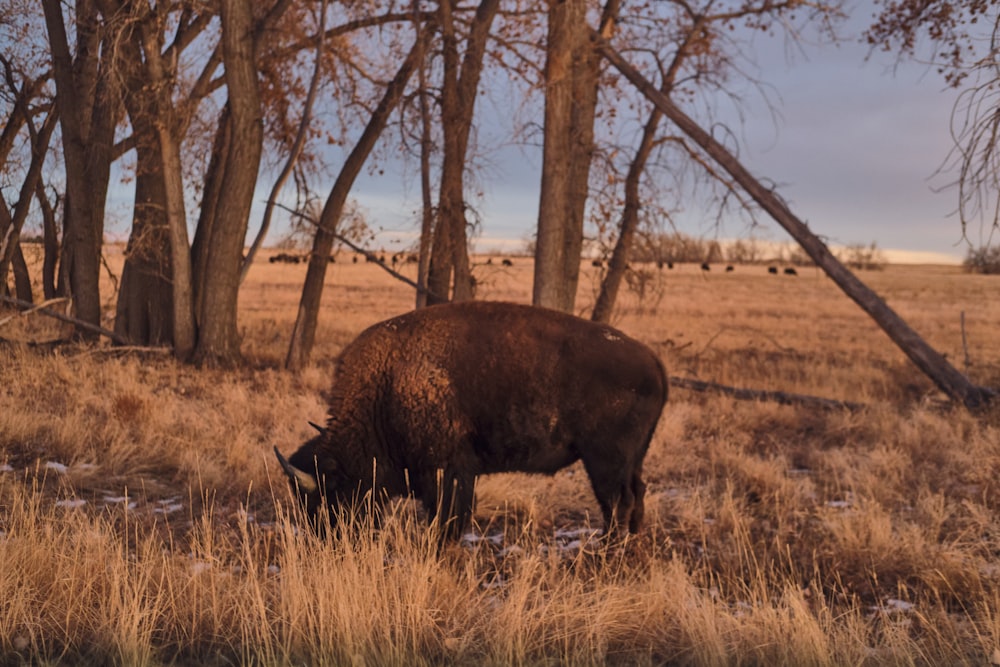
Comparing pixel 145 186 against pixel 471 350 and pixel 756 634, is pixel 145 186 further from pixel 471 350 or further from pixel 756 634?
pixel 756 634

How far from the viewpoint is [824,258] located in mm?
11883

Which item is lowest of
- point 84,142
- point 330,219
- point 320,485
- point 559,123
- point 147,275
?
point 320,485

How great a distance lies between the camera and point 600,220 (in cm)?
1252

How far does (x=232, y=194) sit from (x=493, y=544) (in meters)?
8.86

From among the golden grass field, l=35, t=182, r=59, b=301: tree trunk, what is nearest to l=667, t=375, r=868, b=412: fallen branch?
the golden grass field

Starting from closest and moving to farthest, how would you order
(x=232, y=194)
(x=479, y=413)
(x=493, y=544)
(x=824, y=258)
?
1. (x=479, y=413)
2. (x=493, y=544)
3. (x=824, y=258)
4. (x=232, y=194)

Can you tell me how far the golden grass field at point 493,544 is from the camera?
3.91 meters

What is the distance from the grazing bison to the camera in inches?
226

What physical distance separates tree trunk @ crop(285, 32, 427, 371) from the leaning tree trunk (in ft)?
13.9

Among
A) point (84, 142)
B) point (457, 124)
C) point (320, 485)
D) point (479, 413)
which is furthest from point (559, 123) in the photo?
point (84, 142)

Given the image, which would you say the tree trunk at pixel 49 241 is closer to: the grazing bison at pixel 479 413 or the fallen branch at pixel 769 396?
the fallen branch at pixel 769 396

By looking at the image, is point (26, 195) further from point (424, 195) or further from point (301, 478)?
point (301, 478)

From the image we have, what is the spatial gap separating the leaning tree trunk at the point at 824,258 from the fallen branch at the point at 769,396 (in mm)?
1090

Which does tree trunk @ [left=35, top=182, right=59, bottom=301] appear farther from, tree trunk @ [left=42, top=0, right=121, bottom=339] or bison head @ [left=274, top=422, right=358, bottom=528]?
bison head @ [left=274, top=422, right=358, bottom=528]
